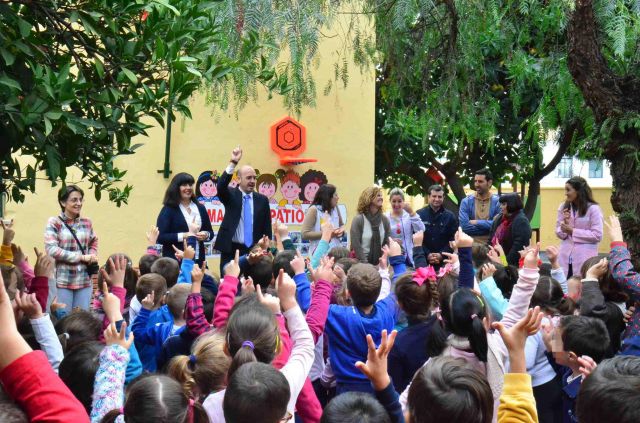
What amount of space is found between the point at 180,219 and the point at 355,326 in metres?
4.57

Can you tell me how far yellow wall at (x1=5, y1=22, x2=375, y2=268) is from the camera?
11.9 m

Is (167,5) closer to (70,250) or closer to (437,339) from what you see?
(437,339)

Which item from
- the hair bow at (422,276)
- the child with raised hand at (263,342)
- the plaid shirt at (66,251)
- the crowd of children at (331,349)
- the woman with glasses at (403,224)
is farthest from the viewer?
the woman with glasses at (403,224)

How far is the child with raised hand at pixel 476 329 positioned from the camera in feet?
13.0

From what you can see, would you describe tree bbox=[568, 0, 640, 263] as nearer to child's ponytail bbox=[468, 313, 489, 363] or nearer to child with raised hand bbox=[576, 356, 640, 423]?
child's ponytail bbox=[468, 313, 489, 363]

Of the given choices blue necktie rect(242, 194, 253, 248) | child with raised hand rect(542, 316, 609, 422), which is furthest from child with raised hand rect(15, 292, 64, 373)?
blue necktie rect(242, 194, 253, 248)

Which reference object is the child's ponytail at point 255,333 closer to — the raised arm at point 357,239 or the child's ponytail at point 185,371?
the child's ponytail at point 185,371

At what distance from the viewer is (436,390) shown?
2717 mm

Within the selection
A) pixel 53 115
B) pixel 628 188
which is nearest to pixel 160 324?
pixel 53 115

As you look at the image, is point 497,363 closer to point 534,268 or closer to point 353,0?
point 534,268

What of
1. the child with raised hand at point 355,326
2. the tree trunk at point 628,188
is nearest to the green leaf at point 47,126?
the child with raised hand at point 355,326

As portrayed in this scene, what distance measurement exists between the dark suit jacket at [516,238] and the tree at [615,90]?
2.75m

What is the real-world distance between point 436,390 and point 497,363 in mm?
1129

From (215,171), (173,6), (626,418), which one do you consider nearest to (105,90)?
(173,6)
